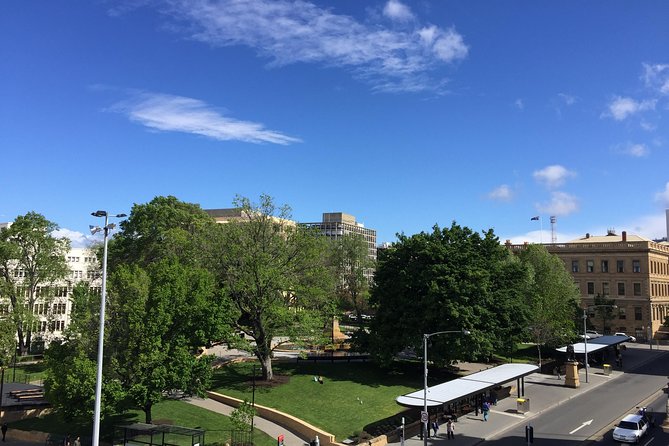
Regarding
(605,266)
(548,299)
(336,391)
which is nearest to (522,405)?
(336,391)

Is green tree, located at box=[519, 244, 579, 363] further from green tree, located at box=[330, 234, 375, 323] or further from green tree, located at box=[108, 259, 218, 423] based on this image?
green tree, located at box=[108, 259, 218, 423]

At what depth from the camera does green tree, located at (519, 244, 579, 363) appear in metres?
60.2

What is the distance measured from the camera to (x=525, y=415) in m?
39.8

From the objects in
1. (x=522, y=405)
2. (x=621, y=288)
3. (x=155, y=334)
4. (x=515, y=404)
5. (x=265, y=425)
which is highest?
(x=621, y=288)

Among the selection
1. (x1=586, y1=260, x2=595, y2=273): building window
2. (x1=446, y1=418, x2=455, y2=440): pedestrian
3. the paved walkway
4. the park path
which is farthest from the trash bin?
(x1=586, y1=260, x2=595, y2=273): building window

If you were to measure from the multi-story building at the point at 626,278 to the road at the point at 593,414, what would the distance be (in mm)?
36781

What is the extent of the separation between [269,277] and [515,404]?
2369cm

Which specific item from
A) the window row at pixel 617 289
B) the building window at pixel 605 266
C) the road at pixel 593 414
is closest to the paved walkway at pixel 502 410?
the road at pixel 593 414

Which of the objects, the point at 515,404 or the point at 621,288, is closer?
the point at 515,404

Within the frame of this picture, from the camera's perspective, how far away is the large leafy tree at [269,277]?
4606cm

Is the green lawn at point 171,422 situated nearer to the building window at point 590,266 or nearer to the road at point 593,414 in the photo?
the road at point 593,414

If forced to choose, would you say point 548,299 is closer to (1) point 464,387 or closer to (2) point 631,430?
(1) point 464,387

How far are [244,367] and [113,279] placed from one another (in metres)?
21.1

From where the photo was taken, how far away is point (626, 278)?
91.3 m
